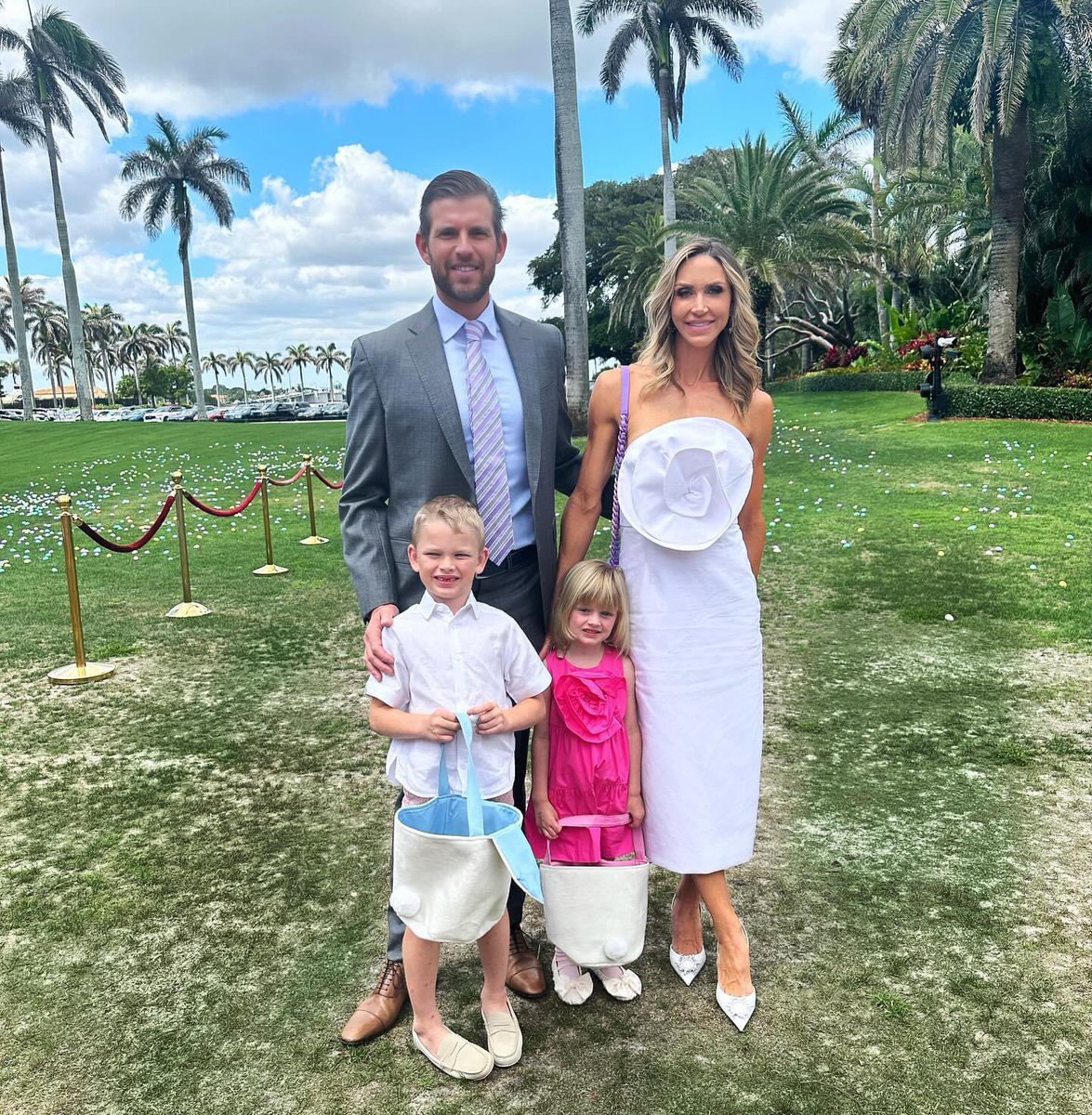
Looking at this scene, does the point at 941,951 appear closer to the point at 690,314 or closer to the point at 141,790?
the point at 690,314

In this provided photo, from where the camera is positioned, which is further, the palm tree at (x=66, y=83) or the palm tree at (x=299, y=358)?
the palm tree at (x=299, y=358)

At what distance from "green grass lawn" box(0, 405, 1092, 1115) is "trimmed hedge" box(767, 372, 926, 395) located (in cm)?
1717

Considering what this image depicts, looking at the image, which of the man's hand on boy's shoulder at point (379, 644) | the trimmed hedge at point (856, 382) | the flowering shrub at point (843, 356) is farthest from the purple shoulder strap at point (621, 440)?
the flowering shrub at point (843, 356)

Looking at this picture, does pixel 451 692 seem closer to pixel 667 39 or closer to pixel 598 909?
pixel 598 909

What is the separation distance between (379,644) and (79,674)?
4170 mm

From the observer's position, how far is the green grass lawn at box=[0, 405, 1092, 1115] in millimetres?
2336

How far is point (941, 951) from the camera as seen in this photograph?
2807 millimetres

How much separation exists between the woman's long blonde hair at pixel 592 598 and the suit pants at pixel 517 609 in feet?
0.28

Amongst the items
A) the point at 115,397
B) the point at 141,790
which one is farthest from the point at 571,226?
the point at 115,397

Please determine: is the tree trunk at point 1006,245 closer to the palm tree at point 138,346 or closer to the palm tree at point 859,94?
the palm tree at point 859,94

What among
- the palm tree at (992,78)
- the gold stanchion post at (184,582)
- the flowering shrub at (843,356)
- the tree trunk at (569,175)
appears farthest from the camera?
the flowering shrub at (843,356)

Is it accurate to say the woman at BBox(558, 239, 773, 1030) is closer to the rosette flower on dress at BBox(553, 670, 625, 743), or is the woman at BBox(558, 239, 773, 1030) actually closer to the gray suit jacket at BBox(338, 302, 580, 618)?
the rosette flower on dress at BBox(553, 670, 625, 743)

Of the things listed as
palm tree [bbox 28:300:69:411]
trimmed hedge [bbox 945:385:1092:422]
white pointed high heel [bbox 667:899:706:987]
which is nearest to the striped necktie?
white pointed high heel [bbox 667:899:706:987]

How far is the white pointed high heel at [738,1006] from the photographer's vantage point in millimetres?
2500
